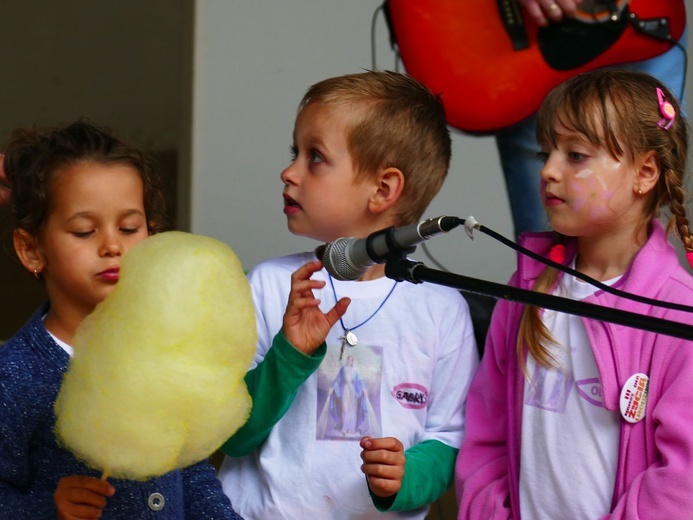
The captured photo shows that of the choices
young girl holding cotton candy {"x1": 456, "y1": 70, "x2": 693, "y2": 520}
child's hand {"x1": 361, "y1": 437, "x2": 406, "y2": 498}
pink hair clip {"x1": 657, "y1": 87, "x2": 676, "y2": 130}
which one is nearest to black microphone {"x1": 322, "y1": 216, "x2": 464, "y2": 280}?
child's hand {"x1": 361, "y1": 437, "x2": 406, "y2": 498}

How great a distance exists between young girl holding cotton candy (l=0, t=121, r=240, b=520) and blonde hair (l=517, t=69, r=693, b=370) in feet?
2.30

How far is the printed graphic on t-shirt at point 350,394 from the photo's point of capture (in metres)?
1.92

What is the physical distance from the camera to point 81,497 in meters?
1.51

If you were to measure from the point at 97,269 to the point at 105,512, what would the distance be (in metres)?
0.42

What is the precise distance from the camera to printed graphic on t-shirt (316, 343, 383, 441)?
1.92 metres

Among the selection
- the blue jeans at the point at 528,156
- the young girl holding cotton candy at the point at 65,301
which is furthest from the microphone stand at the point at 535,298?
the blue jeans at the point at 528,156

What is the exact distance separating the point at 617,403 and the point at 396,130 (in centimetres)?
77

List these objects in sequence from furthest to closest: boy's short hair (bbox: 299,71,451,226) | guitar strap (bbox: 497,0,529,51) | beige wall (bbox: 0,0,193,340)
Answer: beige wall (bbox: 0,0,193,340) → guitar strap (bbox: 497,0,529,51) → boy's short hair (bbox: 299,71,451,226)

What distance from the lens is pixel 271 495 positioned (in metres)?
1.89

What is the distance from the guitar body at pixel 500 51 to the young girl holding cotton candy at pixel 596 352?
0.98 m

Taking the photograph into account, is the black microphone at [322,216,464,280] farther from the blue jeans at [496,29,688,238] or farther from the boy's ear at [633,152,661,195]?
the blue jeans at [496,29,688,238]

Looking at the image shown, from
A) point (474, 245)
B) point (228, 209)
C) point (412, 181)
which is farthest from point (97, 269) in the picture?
point (474, 245)

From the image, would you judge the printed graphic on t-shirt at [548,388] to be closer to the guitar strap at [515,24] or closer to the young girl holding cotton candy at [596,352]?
the young girl holding cotton candy at [596,352]

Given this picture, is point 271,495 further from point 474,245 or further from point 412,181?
point 474,245
